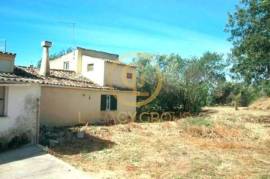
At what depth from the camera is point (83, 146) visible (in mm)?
16500

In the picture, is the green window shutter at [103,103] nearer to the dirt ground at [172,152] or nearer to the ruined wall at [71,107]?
the ruined wall at [71,107]

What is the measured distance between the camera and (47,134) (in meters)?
18.6

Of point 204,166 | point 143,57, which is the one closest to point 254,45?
point 204,166

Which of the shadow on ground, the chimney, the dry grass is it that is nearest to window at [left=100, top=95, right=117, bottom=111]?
the chimney

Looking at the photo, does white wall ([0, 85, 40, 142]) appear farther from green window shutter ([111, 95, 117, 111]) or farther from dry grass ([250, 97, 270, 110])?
dry grass ([250, 97, 270, 110])

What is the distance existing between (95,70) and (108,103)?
121 inches

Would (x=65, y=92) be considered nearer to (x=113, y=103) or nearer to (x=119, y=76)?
(x=113, y=103)

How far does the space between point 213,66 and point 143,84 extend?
153 ft

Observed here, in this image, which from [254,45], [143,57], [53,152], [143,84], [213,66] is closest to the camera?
[53,152]

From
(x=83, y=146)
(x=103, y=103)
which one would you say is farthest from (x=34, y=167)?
(x=103, y=103)

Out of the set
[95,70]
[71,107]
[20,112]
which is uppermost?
[95,70]

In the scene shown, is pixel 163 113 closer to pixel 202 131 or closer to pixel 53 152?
pixel 202 131

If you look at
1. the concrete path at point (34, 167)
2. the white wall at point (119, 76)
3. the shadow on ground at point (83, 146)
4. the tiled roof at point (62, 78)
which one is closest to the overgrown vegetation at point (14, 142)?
the concrete path at point (34, 167)

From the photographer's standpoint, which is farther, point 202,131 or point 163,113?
point 163,113
